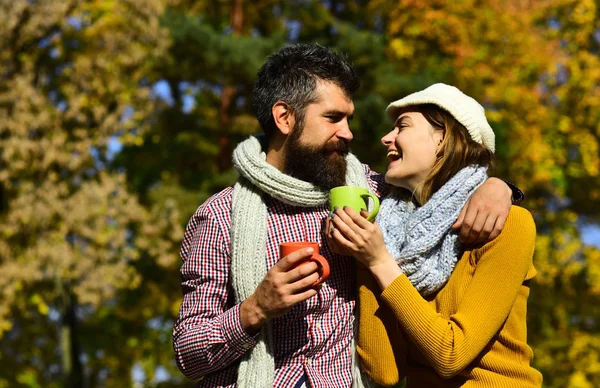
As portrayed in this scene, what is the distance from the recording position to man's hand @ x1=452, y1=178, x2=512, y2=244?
2.61m

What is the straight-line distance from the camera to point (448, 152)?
282 centimetres

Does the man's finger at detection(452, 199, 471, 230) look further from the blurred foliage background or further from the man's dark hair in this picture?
the blurred foliage background

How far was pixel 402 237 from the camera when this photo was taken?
2850 mm

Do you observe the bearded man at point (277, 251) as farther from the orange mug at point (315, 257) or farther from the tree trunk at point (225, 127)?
the tree trunk at point (225, 127)

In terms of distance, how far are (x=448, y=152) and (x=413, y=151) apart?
0.42 feet

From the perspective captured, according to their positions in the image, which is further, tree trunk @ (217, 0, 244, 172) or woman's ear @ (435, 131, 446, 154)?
tree trunk @ (217, 0, 244, 172)

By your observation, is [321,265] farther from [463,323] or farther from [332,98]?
[332,98]

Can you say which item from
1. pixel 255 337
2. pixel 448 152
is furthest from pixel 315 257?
pixel 448 152

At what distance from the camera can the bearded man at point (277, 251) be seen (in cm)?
278

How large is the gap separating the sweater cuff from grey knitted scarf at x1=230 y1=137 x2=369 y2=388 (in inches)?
2.7

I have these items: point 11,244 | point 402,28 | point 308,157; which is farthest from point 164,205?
point 308,157

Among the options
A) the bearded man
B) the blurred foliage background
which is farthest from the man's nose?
the blurred foliage background

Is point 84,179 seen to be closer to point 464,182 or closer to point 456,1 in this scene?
point 456,1

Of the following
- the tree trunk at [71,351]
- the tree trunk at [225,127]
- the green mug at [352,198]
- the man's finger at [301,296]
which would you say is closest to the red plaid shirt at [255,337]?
the man's finger at [301,296]
